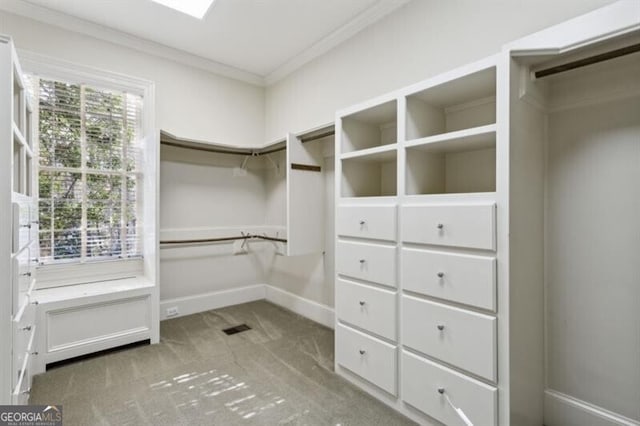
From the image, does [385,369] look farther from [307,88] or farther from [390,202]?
[307,88]

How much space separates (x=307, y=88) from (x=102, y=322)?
302cm

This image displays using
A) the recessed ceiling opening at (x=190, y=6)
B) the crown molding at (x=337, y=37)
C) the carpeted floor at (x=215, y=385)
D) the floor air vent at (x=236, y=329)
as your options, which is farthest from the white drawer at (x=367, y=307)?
the recessed ceiling opening at (x=190, y=6)

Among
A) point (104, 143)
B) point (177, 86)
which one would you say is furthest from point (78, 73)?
point (177, 86)

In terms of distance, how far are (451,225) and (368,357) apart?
1.06 metres

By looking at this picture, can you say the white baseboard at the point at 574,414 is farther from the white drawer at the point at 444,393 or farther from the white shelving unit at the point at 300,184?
the white shelving unit at the point at 300,184

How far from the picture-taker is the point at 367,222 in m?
2.13

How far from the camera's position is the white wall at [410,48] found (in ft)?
6.27

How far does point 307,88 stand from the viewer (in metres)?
3.59

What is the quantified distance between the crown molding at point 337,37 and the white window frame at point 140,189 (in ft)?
4.80

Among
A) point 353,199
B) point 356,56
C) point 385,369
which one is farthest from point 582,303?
point 356,56

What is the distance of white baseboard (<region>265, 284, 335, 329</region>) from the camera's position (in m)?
3.31

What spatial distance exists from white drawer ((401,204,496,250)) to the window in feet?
9.29

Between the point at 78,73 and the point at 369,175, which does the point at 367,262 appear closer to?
the point at 369,175

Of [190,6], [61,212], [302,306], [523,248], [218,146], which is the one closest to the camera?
[523,248]
